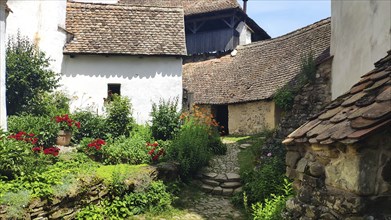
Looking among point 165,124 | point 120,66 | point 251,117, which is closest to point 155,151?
point 165,124

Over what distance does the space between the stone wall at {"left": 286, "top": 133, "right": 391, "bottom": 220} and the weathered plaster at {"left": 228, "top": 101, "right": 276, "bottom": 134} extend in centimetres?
1301

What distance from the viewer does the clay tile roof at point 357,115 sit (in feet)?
8.68

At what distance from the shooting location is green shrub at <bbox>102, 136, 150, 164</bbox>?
10.2 metres

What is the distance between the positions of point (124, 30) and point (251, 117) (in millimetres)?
8245

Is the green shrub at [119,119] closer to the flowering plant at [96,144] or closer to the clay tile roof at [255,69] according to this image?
the flowering plant at [96,144]

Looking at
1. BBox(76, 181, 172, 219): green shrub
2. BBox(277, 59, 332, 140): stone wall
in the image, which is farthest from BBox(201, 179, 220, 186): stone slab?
BBox(277, 59, 332, 140): stone wall

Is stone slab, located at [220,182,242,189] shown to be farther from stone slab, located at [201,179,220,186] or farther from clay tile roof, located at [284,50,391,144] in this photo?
clay tile roof, located at [284,50,391,144]

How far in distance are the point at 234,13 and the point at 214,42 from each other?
2.68 m

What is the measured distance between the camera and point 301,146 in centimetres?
374

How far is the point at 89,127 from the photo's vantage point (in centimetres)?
1228

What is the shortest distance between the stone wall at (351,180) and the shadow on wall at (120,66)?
11.8m

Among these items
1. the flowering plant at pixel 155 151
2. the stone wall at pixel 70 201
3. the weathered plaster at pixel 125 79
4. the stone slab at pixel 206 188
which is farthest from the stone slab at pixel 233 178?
the weathered plaster at pixel 125 79

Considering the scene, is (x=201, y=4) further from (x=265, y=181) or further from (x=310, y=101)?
(x=265, y=181)

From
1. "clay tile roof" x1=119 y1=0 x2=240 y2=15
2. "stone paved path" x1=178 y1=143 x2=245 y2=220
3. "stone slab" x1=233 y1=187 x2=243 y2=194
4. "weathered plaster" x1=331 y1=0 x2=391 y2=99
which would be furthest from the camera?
"clay tile roof" x1=119 y1=0 x2=240 y2=15
